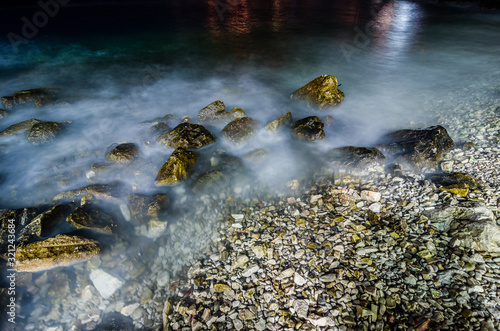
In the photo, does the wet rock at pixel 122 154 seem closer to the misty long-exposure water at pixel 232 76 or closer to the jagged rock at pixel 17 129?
the misty long-exposure water at pixel 232 76

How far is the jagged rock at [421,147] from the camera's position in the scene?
5.51 meters

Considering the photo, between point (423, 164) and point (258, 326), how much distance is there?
17.1ft

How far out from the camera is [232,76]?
1388cm

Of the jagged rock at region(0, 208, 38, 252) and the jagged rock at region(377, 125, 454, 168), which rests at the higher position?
the jagged rock at region(377, 125, 454, 168)

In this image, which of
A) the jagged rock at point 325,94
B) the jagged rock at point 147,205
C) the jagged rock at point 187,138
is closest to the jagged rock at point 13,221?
the jagged rock at point 147,205

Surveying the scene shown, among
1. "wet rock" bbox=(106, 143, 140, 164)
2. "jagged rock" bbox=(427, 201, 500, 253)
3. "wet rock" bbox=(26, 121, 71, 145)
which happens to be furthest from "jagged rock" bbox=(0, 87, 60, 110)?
"jagged rock" bbox=(427, 201, 500, 253)

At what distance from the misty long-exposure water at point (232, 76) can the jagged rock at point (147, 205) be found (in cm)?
56

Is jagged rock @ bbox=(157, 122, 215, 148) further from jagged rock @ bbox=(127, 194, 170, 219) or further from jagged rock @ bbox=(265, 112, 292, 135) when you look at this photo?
jagged rock @ bbox=(127, 194, 170, 219)

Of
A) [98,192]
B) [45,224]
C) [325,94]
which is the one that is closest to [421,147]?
[325,94]

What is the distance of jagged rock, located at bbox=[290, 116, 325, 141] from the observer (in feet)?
24.3

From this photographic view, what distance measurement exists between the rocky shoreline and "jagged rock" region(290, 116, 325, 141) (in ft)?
7.43

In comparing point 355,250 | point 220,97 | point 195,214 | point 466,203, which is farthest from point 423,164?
point 220,97

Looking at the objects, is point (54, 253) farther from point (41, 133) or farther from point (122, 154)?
point (41, 133)

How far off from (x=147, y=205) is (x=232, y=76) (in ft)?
35.3
